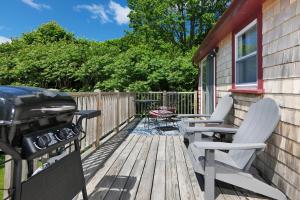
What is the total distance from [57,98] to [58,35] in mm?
27705

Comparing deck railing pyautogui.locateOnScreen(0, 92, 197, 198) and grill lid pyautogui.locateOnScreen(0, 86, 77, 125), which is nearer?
grill lid pyautogui.locateOnScreen(0, 86, 77, 125)

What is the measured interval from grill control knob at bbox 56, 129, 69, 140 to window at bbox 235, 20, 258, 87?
10.6 feet

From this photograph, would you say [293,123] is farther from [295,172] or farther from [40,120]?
[40,120]

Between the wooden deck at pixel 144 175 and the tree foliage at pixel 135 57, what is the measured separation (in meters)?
8.03

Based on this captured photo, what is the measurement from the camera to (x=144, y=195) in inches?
133

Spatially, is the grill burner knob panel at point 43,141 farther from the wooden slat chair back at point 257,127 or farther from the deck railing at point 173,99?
the deck railing at point 173,99

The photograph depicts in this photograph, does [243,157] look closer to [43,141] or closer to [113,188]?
[113,188]

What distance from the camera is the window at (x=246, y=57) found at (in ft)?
15.4

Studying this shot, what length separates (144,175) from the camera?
4148mm

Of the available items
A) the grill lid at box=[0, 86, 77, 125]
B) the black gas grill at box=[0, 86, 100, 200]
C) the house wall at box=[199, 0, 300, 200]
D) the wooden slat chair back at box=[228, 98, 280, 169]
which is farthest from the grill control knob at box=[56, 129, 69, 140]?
the house wall at box=[199, 0, 300, 200]

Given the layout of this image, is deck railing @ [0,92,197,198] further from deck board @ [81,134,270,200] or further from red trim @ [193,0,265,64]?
red trim @ [193,0,265,64]

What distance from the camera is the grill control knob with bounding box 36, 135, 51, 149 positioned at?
1708 millimetres

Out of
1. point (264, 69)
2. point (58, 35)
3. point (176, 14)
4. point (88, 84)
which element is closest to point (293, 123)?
point (264, 69)

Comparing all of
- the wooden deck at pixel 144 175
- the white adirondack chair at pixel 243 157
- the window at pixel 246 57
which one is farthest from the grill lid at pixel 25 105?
the window at pixel 246 57
